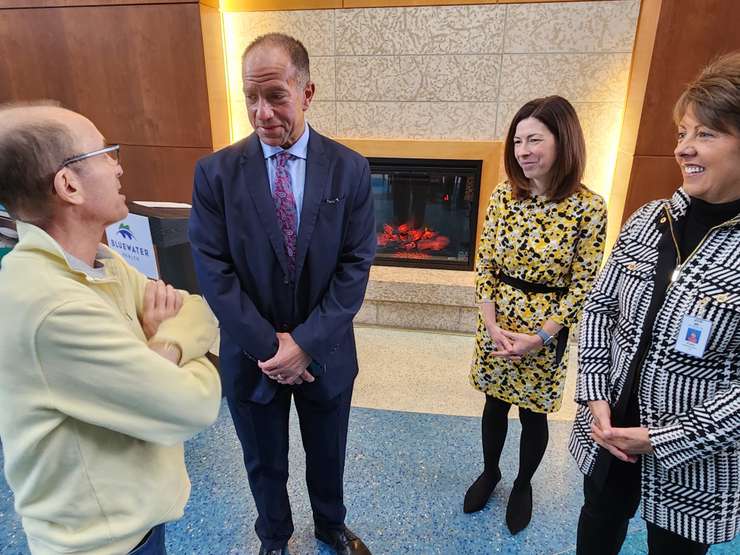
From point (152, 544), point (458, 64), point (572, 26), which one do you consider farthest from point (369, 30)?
point (152, 544)

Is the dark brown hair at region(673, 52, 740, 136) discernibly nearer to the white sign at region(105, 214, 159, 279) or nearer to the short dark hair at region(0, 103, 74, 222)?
the short dark hair at region(0, 103, 74, 222)

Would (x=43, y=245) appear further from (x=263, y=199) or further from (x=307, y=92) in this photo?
(x=307, y=92)

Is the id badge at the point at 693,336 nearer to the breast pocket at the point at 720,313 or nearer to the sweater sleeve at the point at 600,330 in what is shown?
the breast pocket at the point at 720,313

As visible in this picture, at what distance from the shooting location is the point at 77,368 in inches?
28.1

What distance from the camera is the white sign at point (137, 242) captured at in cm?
217

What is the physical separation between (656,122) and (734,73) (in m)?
1.97

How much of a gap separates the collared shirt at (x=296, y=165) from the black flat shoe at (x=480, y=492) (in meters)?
1.23

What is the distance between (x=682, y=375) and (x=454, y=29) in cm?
257

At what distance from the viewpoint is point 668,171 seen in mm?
2684

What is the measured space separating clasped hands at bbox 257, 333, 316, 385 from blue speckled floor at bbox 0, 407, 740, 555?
2.49 ft

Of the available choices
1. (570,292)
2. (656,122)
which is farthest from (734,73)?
(656,122)

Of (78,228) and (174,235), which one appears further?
(174,235)

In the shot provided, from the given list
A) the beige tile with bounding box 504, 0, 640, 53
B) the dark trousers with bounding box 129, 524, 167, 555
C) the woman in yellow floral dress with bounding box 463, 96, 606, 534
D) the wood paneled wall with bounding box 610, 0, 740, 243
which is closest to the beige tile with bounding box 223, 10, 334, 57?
the beige tile with bounding box 504, 0, 640, 53

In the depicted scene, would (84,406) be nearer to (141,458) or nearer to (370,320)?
(141,458)
